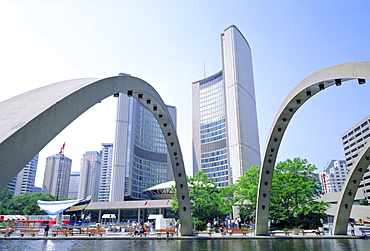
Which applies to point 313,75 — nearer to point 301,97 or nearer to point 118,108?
point 301,97

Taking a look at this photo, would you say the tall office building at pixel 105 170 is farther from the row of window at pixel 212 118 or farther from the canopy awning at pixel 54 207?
the canopy awning at pixel 54 207

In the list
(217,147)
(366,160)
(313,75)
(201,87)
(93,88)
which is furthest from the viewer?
(201,87)

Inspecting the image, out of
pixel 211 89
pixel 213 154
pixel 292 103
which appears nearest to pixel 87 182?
pixel 213 154

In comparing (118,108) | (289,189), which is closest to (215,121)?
(118,108)

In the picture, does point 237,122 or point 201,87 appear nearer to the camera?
point 237,122

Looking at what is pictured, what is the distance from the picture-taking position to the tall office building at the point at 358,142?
3529 inches

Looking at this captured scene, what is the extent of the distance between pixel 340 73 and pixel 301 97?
444cm

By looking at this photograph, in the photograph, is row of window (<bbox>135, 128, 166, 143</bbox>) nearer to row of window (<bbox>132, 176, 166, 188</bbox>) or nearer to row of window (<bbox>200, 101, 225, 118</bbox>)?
row of window (<bbox>132, 176, 166, 188</bbox>)

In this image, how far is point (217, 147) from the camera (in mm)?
112938

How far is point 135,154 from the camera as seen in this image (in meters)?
104

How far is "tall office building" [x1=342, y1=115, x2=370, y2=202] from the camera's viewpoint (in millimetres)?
89625

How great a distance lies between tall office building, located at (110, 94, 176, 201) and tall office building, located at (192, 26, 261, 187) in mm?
15505

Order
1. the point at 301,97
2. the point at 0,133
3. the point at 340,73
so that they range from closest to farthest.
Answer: the point at 0,133 → the point at 340,73 → the point at 301,97

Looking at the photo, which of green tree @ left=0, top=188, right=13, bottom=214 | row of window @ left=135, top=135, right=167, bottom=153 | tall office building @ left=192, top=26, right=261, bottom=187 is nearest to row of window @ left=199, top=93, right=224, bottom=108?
tall office building @ left=192, top=26, right=261, bottom=187
